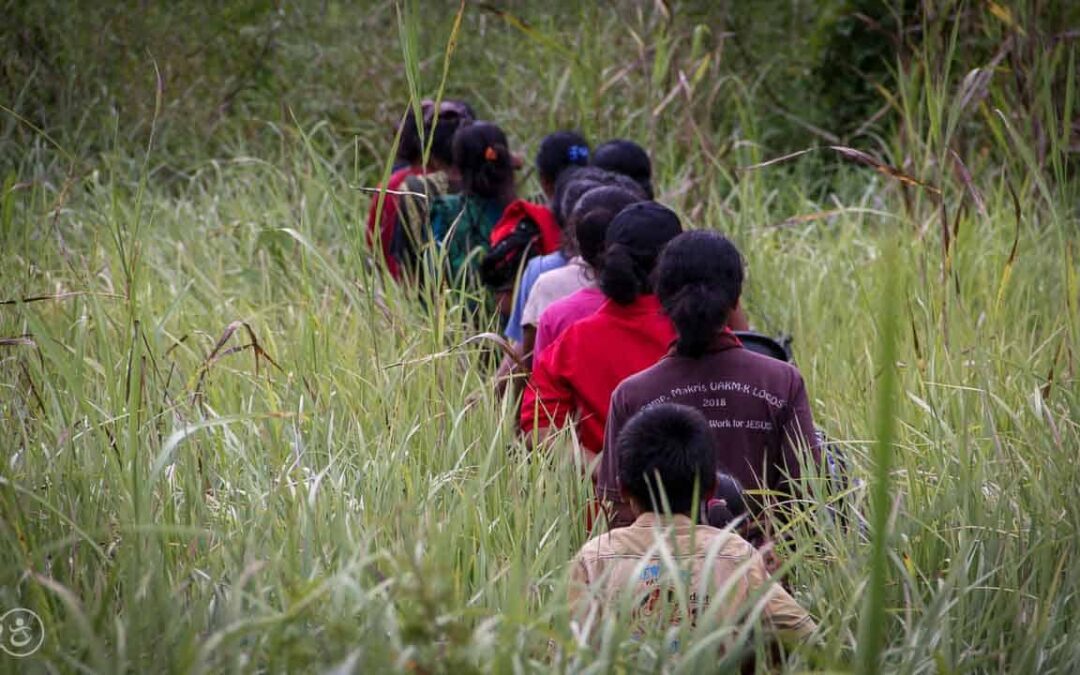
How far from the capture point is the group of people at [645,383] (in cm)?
237

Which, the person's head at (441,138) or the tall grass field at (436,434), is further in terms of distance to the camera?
the person's head at (441,138)

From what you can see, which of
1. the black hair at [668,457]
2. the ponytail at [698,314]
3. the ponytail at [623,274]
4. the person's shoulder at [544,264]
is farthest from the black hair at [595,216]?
the black hair at [668,457]

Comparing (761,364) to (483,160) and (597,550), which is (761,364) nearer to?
(597,550)

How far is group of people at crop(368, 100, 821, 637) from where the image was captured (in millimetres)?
2369

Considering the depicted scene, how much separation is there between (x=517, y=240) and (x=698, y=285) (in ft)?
6.39

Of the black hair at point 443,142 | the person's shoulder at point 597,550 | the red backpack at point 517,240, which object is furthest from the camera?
the black hair at point 443,142

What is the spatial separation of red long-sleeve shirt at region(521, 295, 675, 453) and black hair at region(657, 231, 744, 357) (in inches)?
16.8

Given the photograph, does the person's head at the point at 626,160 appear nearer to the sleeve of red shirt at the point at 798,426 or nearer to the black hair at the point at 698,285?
the black hair at the point at 698,285

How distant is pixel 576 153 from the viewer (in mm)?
5281

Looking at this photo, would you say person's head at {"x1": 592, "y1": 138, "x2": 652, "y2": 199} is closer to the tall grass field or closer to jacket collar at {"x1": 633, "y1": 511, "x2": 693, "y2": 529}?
the tall grass field

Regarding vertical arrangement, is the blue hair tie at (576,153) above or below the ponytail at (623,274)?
below

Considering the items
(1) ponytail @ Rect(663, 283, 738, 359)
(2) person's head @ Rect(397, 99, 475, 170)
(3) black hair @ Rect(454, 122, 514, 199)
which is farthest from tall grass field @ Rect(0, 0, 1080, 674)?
(3) black hair @ Rect(454, 122, 514, 199)

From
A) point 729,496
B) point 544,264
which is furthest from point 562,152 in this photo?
point 729,496

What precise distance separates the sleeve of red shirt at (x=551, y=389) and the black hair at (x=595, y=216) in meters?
0.47
